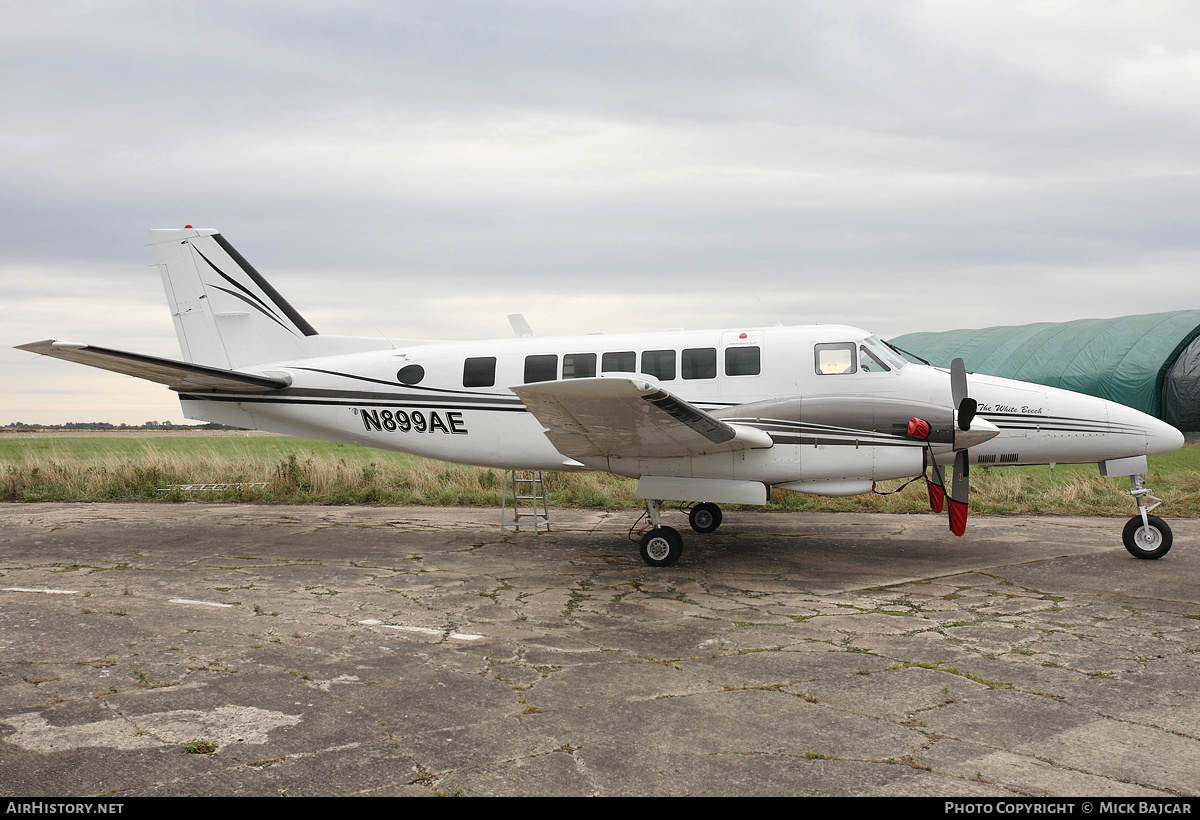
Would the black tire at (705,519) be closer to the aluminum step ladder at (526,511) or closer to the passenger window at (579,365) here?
the aluminum step ladder at (526,511)

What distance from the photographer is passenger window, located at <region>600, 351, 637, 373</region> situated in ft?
34.0

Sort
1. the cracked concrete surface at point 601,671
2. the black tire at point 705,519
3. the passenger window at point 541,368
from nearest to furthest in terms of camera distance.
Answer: the cracked concrete surface at point 601,671, the passenger window at point 541,368, the black tire at point 705,519

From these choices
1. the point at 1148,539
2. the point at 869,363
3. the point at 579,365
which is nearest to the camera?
the point at 1148,539

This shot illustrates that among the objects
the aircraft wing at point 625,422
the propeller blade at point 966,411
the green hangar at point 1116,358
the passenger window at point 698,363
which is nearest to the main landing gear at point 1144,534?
the propeller blade at point 966,411

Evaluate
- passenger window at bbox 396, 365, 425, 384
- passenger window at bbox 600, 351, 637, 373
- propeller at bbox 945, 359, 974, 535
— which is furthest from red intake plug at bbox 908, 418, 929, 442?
passenger window at bbox 396, 365, 425, 384

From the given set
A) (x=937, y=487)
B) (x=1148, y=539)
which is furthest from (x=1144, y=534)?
(x=937, y=487)

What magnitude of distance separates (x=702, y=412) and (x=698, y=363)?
1.76 m

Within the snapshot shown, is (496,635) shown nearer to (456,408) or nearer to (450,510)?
(456,408)

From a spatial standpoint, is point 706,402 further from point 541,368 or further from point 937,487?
point 937,487

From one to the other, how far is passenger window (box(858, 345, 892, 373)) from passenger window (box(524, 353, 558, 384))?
13.0ft

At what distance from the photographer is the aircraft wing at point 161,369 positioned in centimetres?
931

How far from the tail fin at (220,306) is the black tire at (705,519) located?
665 centimetres

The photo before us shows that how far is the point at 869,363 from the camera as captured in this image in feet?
31.6
